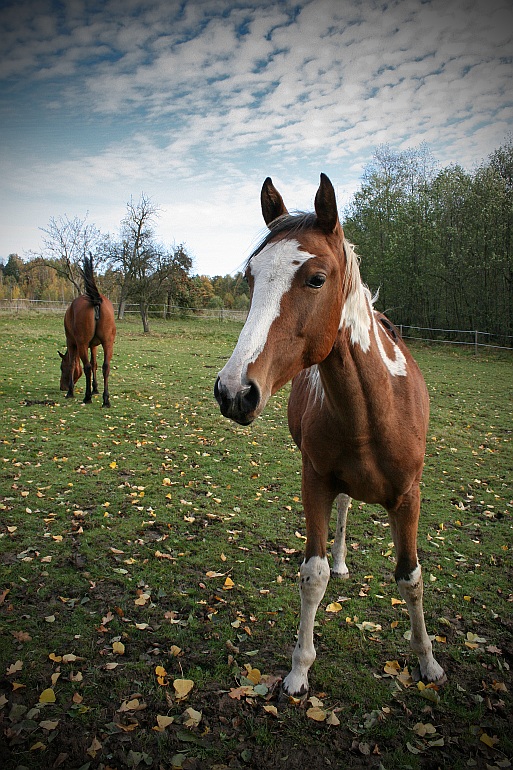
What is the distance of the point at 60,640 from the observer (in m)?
3.00

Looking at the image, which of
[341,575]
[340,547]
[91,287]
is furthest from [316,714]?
[91,287]

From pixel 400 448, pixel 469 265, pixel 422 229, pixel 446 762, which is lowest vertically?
pixel 446 762

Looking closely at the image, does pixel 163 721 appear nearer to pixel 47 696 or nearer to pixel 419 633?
pixel 47 696

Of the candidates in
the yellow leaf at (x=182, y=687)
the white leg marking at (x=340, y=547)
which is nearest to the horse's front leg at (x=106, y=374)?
the white leg marking at (x=340, y=547)

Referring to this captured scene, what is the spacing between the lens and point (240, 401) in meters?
1.67

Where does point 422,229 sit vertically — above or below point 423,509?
above

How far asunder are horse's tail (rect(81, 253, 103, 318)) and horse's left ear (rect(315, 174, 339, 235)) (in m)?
7.95

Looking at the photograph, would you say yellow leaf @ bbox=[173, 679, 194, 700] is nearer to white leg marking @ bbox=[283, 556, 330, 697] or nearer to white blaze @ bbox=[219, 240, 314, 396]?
white leg marking @ bbox=[283, 556, 330, 697]

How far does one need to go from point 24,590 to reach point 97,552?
27.8 inches

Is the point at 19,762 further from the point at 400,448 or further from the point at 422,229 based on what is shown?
the point at 422,229

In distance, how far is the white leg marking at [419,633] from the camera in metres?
2.81

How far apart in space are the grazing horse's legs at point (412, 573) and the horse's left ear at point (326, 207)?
1.64m

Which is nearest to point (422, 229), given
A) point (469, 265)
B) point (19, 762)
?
point (469, 265)

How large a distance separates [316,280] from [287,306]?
20cm
